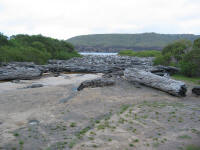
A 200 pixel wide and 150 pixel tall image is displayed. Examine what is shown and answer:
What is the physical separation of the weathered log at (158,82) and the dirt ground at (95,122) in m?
1.04

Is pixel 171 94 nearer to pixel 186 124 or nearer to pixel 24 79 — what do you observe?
pixel 186 124

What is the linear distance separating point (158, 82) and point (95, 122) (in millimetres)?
10657

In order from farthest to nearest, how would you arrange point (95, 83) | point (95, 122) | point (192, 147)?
point (95, 83), point (95, 122), point (192, 147)

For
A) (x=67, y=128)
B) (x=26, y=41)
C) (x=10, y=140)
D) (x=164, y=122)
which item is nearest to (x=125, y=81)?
(x=164, y=122)

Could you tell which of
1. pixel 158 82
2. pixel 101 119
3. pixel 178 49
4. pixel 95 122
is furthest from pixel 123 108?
pixel 178 49

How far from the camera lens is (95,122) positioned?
10.3 m

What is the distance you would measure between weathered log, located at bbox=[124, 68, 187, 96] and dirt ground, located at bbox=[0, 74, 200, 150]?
104 cm

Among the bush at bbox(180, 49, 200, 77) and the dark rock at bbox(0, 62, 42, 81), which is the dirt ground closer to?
the dark rock at bbox(0, 62, 42, 81)

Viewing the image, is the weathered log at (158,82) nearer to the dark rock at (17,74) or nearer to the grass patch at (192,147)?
the grass patch at (192,147)

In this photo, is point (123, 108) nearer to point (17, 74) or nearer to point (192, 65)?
point (17, 74)

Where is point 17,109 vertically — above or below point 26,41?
below

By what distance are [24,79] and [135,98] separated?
16591mm

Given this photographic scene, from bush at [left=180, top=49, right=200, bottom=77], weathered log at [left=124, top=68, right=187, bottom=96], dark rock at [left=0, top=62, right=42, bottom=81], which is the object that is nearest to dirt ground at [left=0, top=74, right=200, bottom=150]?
weathered log at [left=124, top=68, right=187, bottom=96]

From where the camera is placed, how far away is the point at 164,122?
10375 mm
